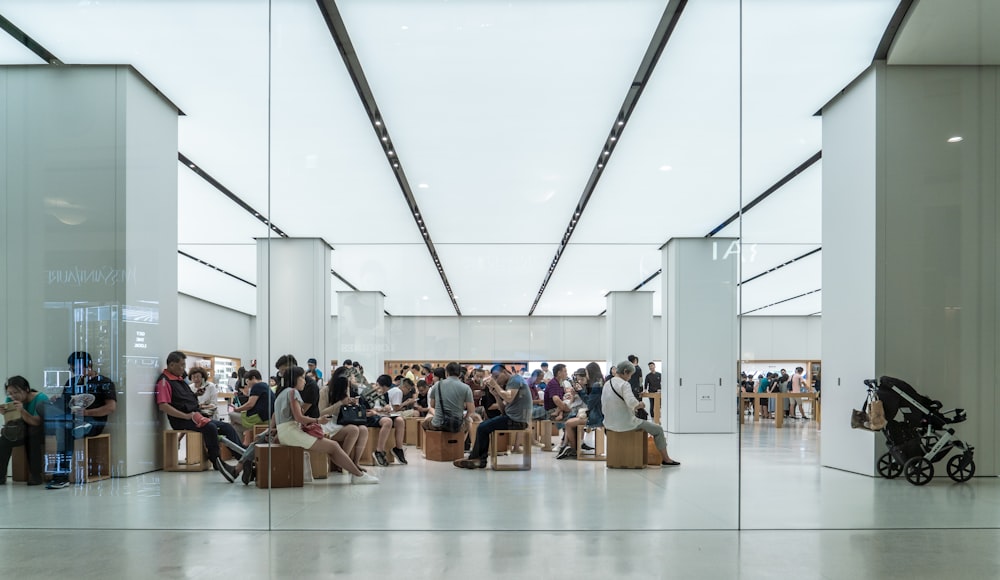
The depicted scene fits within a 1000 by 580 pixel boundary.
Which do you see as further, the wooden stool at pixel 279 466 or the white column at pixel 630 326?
the white column at pixel 630 326

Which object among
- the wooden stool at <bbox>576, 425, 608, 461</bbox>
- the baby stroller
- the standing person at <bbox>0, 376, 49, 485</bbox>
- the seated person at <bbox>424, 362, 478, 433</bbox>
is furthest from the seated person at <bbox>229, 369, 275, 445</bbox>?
the baby stroller

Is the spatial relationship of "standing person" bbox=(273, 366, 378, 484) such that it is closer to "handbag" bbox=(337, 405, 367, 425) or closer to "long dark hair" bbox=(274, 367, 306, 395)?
"long dark hair" bbox=(274, 367, 306, 395)

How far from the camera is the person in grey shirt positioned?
7.64 meters

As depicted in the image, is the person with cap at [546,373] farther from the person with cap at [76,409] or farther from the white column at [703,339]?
the person with cap at [76,409]

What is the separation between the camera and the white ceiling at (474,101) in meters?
6.24

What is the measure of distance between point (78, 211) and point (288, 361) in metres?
2.09

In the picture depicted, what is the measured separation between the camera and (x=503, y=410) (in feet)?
27.7

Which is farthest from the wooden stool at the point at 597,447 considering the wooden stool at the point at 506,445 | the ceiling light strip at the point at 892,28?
the ceiling light strip at the point at 892,28

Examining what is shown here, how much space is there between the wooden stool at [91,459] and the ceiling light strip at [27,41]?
303cm

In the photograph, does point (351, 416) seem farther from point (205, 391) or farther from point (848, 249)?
point (848, 249)

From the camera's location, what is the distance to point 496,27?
6.88 m

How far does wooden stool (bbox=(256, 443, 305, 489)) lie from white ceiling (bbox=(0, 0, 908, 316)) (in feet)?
4.25

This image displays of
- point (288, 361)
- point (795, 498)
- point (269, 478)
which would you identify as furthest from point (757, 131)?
point (269, 478)

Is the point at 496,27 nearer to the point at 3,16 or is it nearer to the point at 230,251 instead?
the point at 230,251
